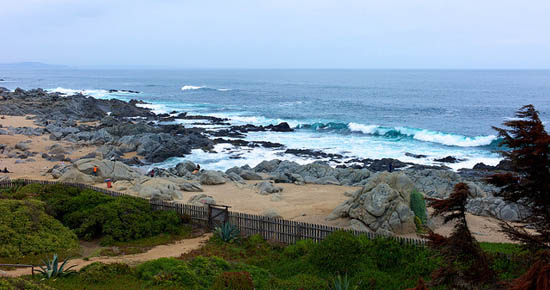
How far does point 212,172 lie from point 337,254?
636 inches

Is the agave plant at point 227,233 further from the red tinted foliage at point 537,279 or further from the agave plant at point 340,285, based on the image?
the red tinted foliage at point 537,279

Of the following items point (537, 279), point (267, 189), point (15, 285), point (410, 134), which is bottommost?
point (410, 134)

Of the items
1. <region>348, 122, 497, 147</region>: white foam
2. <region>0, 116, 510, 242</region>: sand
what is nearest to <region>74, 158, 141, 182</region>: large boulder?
<region>0, 116, 510, 242</region>: sand

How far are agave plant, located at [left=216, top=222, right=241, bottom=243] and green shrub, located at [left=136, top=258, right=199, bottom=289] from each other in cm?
389

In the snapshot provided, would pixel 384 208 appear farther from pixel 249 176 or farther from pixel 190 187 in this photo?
pixel 249 176

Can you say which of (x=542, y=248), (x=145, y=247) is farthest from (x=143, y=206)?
(x=542, y=248)

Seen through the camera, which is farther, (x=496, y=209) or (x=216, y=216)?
(x=496, y=209)

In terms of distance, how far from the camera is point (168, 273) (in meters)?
11.3

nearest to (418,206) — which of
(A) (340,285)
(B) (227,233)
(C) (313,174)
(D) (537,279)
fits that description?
(B) (227,233)

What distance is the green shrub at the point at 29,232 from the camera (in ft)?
45.1

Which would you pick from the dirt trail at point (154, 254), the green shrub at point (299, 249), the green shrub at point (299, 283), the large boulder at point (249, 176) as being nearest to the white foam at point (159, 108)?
the large boulder at point (249, 176)

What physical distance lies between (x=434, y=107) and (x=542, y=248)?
80718 millimetres

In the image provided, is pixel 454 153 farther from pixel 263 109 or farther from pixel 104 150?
pixel 263 109

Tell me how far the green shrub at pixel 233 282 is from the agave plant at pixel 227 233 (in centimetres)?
557
